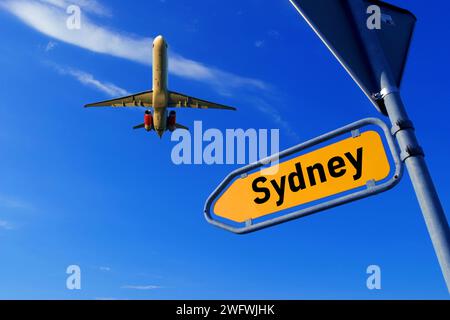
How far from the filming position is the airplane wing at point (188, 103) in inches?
1676

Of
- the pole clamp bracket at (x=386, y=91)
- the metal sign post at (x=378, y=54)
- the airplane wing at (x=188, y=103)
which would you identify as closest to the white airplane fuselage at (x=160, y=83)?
the airplane wing at (x=188, y=103)

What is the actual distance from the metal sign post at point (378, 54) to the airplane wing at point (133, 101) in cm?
4079

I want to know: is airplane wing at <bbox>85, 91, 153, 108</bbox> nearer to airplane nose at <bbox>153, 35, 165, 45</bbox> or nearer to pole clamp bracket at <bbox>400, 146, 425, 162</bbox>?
airplane nose at <bbox>153, 35, 165, 45</bbox>

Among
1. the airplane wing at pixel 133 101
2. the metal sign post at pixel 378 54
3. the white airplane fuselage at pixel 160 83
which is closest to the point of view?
the metal sign post at pixel 378 54

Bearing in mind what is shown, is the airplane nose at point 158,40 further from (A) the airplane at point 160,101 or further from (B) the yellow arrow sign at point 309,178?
(B) the yellow arrow sign at point 309,178

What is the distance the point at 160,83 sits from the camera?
130 feet

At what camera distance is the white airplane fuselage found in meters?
39.0

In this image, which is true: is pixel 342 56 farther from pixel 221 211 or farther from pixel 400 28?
pixel 221 211

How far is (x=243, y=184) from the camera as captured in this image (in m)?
2.71

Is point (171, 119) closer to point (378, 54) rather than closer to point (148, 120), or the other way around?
point (148, 120)

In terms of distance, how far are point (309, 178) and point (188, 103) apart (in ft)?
138
